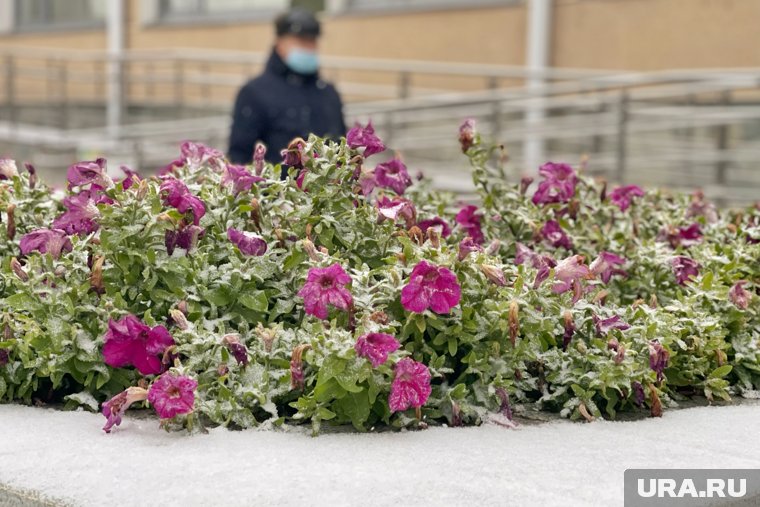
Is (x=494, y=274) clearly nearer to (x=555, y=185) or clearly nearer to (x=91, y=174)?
(x=555, y=185)

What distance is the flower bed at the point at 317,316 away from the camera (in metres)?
2.99

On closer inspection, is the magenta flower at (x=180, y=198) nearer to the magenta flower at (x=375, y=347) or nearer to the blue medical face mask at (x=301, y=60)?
the magenta flower at (x=375, y=347)

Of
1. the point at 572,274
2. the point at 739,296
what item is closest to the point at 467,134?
the point at 572,274

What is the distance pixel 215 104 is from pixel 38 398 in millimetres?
12632

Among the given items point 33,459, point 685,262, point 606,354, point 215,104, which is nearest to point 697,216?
point 685,262

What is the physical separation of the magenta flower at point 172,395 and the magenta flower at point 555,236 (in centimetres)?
150

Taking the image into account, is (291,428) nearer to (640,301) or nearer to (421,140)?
(640,301)

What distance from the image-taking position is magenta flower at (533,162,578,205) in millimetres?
4043

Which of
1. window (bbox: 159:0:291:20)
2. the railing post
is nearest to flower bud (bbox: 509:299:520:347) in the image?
the railing post

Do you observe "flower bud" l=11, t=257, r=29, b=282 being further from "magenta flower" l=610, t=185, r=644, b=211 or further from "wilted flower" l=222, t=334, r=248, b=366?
"magenta flower" l=610, t=185, r=644, b=211

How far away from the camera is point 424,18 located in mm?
13156

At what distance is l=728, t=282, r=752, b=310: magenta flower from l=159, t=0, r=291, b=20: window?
12.0 m

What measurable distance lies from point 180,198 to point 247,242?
0.68 feet

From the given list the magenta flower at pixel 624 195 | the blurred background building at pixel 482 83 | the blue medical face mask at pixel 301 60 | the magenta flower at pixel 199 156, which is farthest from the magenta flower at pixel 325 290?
the blurred background building at pixel 482 83
